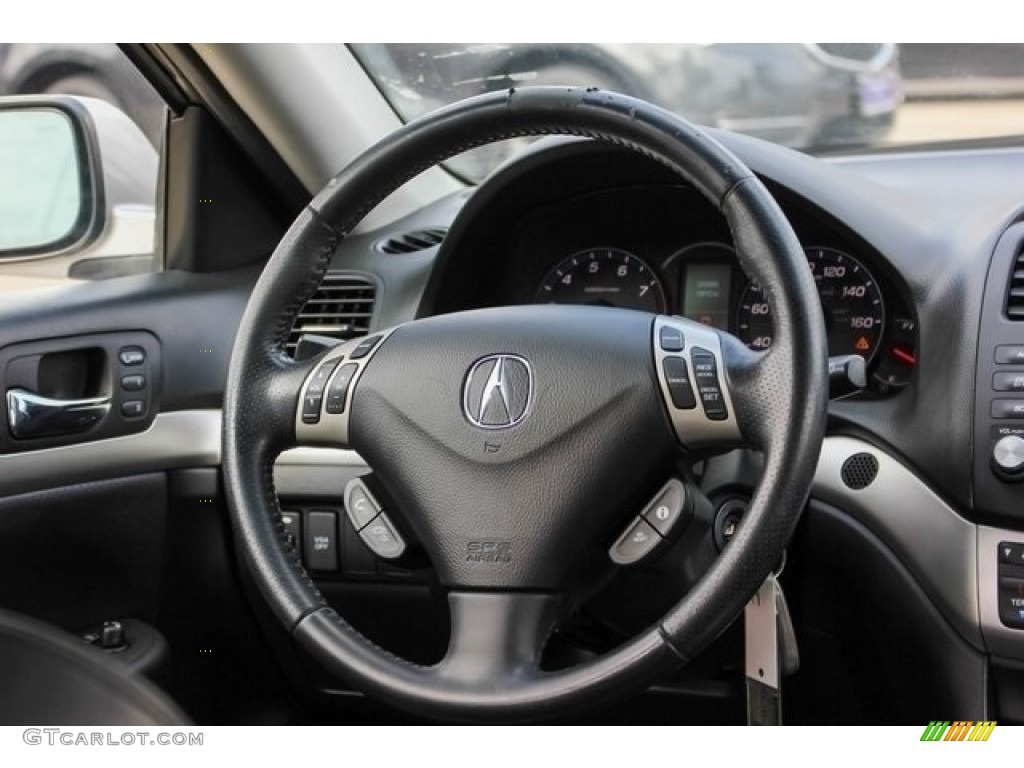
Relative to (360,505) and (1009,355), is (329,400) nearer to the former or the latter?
(360,505)

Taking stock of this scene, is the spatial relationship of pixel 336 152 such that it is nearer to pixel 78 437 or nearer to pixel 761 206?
pixel 78 437

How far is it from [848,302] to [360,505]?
2.28 feet

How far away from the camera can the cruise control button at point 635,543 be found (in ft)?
3.90

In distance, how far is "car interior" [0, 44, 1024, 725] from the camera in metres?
1.17

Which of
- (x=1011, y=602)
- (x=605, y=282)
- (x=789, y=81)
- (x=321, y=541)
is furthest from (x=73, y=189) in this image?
(x=1011, y=602)

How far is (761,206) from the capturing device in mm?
1158

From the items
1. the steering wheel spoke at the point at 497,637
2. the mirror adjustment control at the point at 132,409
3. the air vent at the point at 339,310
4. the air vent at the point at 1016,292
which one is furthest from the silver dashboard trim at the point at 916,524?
the mirror adjustment control at the point at 132,409

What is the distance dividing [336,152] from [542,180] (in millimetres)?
450

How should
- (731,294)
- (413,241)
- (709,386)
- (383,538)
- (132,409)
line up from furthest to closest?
(413,241) < (132,409) < (731,294) < (383,538) < (709,386)

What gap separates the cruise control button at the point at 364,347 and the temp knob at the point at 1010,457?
2.28 ft

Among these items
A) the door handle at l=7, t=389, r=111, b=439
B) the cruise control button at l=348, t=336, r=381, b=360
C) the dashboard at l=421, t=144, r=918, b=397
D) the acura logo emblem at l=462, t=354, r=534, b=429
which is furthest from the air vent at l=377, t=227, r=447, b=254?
the acura logo emblem at l=462, t=354, r=534, b=429

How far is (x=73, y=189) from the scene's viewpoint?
2064mm

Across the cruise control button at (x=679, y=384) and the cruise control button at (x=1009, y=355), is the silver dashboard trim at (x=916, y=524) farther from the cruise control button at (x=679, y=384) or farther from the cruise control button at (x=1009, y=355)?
the cruise control button at (x=679, y=384)
